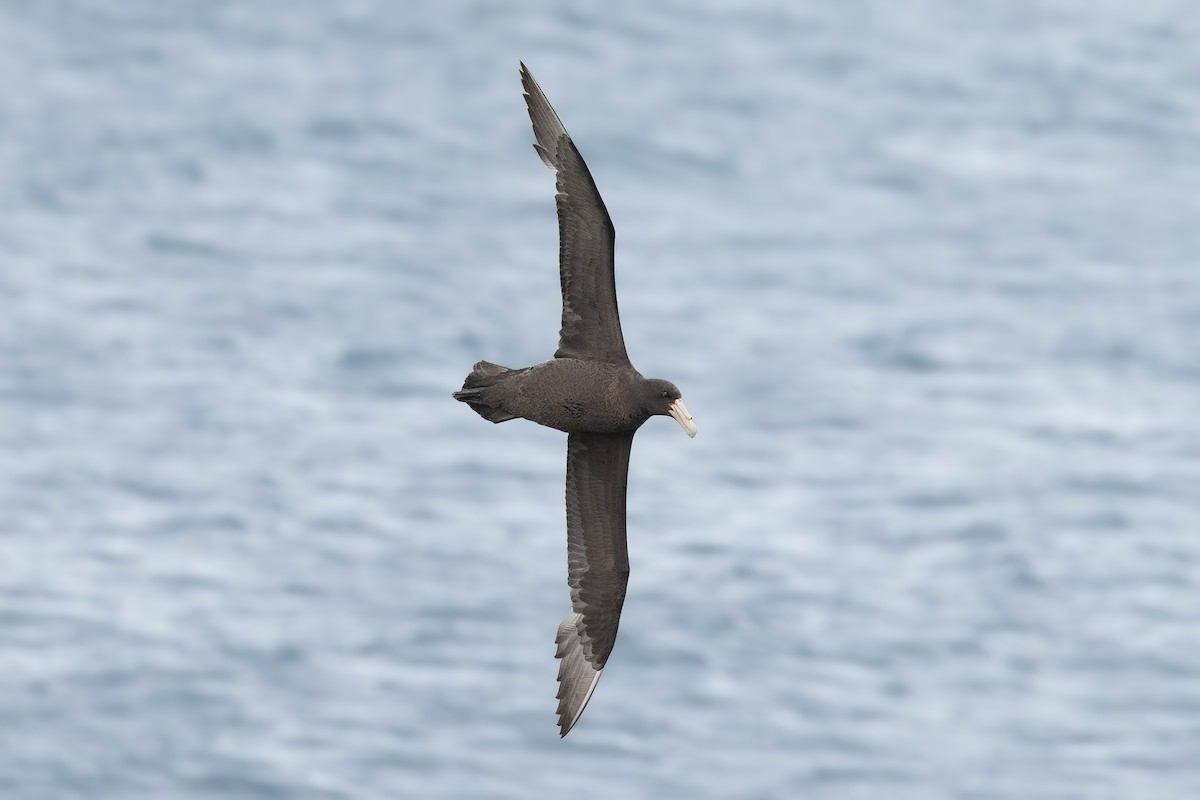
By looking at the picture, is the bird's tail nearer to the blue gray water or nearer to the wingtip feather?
the wingtip feather

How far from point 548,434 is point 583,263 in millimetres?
49894

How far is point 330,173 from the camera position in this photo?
79.5 meters

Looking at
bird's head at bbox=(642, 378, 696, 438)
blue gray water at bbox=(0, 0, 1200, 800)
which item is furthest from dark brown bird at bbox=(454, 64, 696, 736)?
blue gray water at bbox=(0, 0, 1200, 800)

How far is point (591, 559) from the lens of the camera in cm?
1684

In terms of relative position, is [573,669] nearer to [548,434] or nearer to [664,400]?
[664,400]

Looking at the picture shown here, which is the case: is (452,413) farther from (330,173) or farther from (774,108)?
(774,108)

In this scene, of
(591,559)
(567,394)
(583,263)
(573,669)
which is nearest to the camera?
(567,394)

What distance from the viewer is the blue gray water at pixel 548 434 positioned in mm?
51406

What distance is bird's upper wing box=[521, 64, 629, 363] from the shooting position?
1562cm

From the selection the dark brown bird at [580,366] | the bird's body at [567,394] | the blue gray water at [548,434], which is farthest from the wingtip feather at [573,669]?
the blue gray water at [548,434]

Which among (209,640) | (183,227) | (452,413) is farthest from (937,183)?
(209,640)

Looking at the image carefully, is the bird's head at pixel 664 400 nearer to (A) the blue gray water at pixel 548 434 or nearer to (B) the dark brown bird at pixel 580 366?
(B) the dark brown bird at pixel 580 366

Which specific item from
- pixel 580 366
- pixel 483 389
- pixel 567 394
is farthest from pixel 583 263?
pixel 483 389

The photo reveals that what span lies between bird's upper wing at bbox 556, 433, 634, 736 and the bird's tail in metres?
1.06
